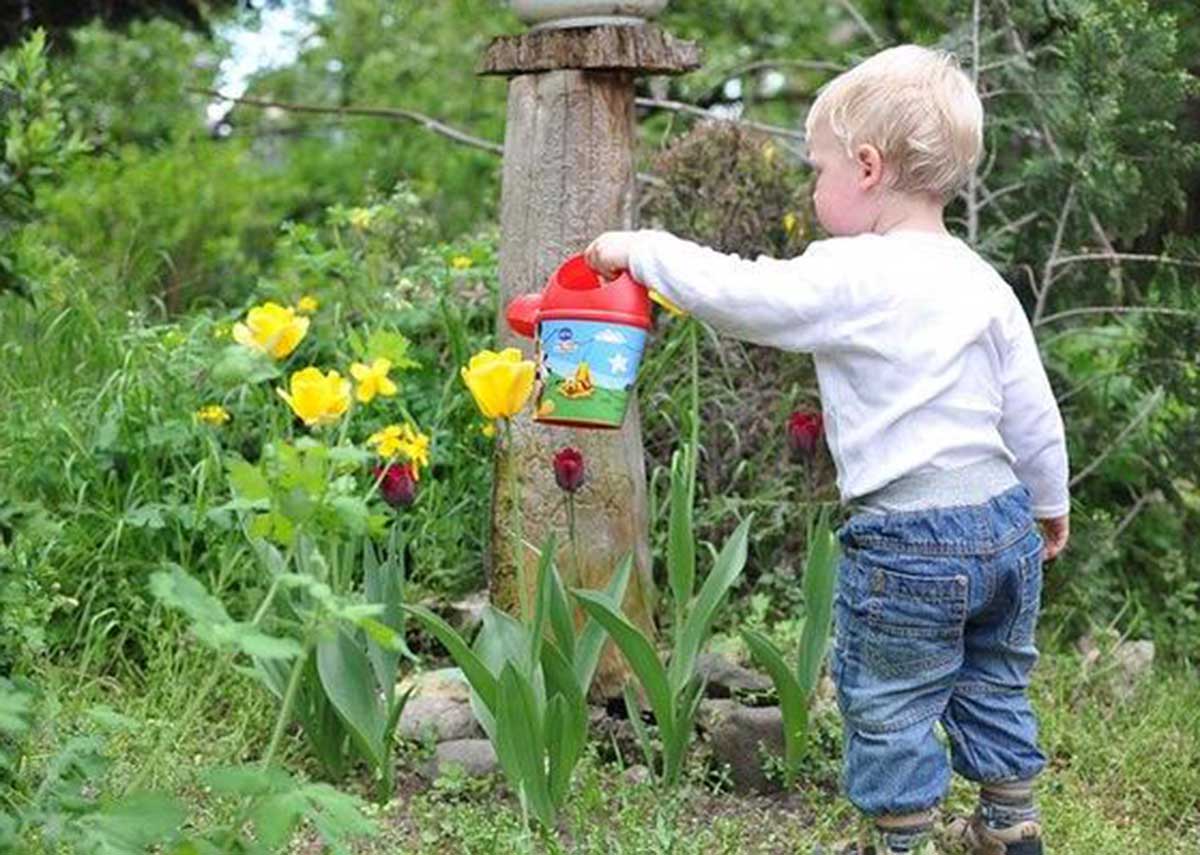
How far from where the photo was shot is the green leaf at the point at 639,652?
11.5 ft

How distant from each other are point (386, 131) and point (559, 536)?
6220 millimetres

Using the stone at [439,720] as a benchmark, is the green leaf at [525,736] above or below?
above

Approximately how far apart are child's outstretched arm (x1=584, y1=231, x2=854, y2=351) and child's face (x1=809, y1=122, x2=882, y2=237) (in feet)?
0.31

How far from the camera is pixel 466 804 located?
147 inches

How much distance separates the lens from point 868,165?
3160mm

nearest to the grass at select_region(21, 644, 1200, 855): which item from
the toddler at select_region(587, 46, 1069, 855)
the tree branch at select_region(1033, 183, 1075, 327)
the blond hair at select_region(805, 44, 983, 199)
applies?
the toddler at select_region(587, 46, 1069, 855)

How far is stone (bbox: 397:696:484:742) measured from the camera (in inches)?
157

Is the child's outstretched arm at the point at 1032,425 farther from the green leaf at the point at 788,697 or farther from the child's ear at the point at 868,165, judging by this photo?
the green leaf at the point at 788,697

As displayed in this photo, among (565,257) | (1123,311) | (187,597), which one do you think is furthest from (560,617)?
(1123,311)

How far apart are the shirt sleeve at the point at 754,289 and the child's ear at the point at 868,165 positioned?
11cm

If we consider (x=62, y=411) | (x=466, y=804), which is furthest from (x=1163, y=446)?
(x=62, y=411)

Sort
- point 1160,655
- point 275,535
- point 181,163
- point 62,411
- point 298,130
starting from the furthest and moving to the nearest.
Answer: point 298,130 → point 181,163 → point 1160,655 → point 62,411 → point 275,535

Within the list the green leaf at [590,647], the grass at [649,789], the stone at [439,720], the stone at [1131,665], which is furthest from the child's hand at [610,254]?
the stone at [1131,665]

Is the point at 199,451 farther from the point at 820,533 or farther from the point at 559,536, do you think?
the point at 820,533
